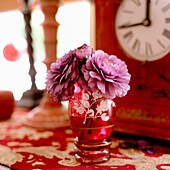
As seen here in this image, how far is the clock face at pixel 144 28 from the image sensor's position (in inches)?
43.6

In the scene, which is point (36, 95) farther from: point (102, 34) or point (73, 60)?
point (73, 60)

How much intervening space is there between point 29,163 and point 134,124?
0.56 metres

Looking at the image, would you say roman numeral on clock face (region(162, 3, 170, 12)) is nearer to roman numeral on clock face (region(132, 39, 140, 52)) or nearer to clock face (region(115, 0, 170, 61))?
clock face (region(115, 0, 170, 61))

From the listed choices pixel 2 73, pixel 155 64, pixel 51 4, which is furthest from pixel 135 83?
pixel 2 73

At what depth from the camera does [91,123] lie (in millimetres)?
907

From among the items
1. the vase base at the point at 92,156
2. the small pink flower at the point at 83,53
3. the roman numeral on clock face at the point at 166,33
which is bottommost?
the vase base at the point at 92,156

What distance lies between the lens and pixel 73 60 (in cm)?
89

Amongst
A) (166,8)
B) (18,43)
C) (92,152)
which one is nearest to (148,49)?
(166,8)

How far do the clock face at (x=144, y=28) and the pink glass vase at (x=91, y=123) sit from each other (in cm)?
39

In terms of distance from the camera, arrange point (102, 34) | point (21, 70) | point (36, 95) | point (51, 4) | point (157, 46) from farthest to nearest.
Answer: point (21, 70) < point (36, 95) < point (51, 4) < point (102, 34) < point (157, 46)

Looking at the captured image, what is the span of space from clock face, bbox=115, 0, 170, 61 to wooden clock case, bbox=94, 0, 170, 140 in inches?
1.2

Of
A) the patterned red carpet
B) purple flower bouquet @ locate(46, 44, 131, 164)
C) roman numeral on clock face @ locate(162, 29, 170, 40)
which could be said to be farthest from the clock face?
the patterned red carpet

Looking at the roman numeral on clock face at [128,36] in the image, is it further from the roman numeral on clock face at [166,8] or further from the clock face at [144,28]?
the roman numeral on clock face at [166,8]

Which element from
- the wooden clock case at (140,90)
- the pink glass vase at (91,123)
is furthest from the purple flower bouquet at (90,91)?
the wooden clock case at (140,90)
